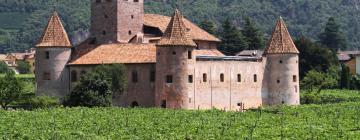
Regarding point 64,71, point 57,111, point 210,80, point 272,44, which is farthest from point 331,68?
point 57,111

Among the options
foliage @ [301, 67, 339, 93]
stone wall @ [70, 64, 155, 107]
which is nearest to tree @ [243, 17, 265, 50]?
foliage @ [301, 67, 339, 93]

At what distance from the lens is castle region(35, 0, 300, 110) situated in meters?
65.3

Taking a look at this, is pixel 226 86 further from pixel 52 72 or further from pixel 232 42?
pixel 232 42

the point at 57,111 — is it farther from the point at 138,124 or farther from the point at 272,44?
the point at 272,44

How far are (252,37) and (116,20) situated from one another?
48.7 m

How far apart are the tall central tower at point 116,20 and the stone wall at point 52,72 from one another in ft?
18.7

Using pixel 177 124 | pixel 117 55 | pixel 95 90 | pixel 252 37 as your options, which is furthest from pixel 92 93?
pixel 252 37

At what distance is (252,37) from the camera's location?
12069cm

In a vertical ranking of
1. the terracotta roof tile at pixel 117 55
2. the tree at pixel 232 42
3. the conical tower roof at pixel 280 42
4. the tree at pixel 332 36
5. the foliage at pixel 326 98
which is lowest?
the foliage at pixel 326 98

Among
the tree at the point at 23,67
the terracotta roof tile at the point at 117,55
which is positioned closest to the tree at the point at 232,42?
the terracotta roof tile at the point at 117,55

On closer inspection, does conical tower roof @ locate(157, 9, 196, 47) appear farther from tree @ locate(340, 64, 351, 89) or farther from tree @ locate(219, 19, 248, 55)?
tree @ locate(219, 19, 248, 55)

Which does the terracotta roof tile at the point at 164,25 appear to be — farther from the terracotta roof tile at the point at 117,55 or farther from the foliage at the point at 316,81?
the foliage at the point at 316,81

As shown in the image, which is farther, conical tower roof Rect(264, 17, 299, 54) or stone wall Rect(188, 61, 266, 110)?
conical tower roof Rect(264, 17, 299, 54)

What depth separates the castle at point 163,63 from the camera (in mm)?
65312
